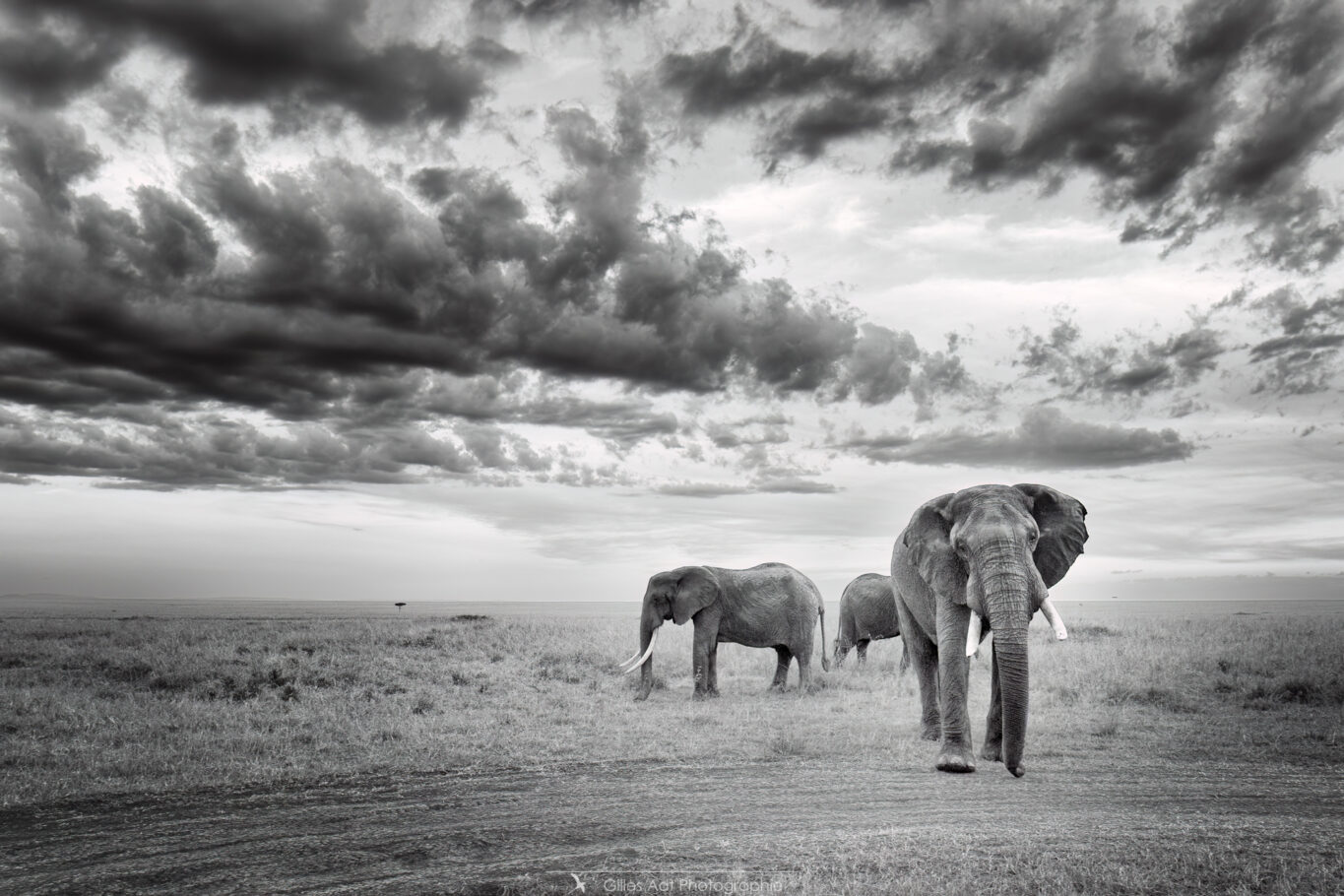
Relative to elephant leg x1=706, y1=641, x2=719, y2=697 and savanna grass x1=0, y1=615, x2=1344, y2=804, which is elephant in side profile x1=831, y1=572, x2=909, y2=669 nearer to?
savanna grass x1=0, y1=615, x2=1344, y2=804

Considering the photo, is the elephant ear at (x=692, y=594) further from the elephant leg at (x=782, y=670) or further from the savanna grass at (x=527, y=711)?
the elephant leg at (x=782, y=670)

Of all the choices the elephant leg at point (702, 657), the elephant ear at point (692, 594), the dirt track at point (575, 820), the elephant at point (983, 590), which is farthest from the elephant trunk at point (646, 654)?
the dirt track at point (575, 820)

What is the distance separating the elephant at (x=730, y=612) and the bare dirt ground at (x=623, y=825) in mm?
8873

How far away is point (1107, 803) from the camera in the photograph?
10195 millimetres

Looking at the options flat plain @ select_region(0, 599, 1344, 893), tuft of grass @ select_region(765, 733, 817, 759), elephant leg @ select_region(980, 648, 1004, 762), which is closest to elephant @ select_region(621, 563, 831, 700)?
flat plain @ select_region(0, 599, 1344, 893)

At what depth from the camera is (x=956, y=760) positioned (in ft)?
36.5

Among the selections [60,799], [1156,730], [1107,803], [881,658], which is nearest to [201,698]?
[60,799]

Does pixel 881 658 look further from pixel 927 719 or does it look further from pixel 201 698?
pixel 201 698

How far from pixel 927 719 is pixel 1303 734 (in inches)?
276

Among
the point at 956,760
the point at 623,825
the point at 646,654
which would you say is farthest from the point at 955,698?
the point at 646,654

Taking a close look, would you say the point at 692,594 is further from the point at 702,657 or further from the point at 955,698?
the point at 955,698

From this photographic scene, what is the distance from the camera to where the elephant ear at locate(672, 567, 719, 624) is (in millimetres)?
21750

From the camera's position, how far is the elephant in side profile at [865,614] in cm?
2700

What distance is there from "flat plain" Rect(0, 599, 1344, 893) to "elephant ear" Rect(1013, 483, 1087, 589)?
113 inches
